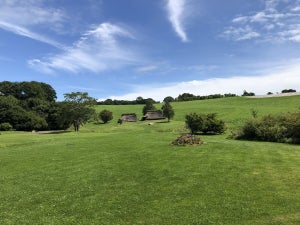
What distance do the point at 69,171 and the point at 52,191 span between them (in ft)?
12.8

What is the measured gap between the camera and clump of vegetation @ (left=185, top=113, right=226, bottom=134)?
44875 millimetres

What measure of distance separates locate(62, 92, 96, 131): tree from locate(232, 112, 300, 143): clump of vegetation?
142 feet

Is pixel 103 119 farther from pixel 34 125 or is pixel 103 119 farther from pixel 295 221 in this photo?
pixel 295 221

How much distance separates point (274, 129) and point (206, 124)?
14.8m

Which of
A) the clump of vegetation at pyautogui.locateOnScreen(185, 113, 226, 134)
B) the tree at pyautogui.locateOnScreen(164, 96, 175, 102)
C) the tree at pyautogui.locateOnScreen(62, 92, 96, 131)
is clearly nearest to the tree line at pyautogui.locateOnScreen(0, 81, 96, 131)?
the tree at pyautogui.locateOnScreen(62, 92, 96, 131)

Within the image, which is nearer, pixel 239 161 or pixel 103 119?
pixel 239 161

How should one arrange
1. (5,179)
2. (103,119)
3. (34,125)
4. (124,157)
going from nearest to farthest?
(5,179) → (124,157) → (34,125) → (103,119)

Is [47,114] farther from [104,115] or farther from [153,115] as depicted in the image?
[153,115]

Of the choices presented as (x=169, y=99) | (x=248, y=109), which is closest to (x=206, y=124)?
(x=248, y=109)

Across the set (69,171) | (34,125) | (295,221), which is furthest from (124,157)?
(34,125)

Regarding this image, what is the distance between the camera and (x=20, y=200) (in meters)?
10.9

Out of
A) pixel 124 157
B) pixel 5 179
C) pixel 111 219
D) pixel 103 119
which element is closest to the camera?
pixel 111 219

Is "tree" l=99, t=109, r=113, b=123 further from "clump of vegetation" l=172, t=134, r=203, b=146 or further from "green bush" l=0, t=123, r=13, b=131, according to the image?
"clump of vegetation" l=172, t=134, r=203, b=146

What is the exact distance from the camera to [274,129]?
30.8m
